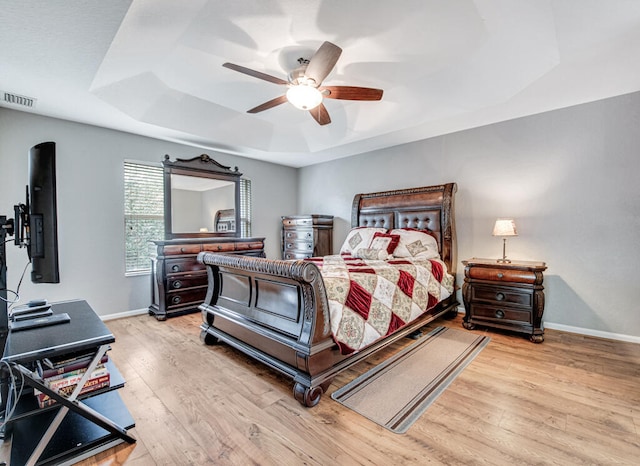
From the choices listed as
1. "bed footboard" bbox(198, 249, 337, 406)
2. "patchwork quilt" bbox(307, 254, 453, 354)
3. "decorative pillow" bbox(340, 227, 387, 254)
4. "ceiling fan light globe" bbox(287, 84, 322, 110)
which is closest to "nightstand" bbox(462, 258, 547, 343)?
"patchwork quilt" bbox(307, 254, 453, 354)

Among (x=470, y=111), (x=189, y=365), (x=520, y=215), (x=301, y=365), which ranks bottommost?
(x=189, y=365)

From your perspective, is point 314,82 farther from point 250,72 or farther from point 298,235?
point 298,235

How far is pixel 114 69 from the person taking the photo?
8.03 ft

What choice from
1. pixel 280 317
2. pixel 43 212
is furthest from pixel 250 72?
pixel 280 317

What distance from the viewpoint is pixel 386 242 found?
3.71 metres

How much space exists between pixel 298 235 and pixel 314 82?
3226 mm

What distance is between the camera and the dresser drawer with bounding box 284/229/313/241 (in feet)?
16.4

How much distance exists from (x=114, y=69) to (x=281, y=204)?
3576mm

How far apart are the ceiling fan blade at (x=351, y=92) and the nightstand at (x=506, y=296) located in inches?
83.5

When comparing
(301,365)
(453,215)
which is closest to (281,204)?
(453,215)

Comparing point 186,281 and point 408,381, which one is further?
point 186,281

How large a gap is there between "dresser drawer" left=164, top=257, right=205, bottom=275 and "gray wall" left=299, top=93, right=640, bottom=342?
3.56 metres

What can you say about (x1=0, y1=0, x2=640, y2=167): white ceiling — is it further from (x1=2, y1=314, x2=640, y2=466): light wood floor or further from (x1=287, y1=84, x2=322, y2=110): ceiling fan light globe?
(x1=2, y1=314, x2=640, y2=466): light wood floor

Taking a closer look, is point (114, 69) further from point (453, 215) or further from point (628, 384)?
point (628, 384)
